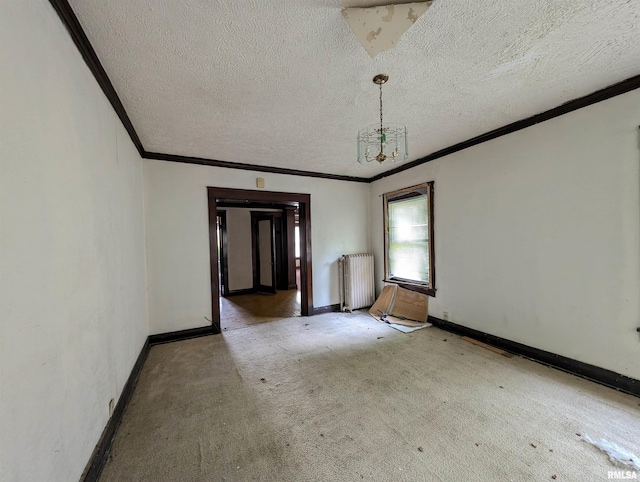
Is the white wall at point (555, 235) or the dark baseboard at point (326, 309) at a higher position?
the white wall at point (555, 235)

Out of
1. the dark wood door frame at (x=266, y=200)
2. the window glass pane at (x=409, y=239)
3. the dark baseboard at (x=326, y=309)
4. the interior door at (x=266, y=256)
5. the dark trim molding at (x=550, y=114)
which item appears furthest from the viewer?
the interior door at (x=266, y=256)

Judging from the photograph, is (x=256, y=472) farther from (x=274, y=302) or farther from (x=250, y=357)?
(x=274, y=302)

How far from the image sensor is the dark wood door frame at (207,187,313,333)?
12.6 feet

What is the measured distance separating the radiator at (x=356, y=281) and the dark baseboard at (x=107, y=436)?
3.15 meters

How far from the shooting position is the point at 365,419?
192 cm

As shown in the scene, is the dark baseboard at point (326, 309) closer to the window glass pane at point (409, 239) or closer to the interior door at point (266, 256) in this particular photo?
the window glass pane at point (409, 239)

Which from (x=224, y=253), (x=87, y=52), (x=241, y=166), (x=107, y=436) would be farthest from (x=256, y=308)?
(x=87, y=52)

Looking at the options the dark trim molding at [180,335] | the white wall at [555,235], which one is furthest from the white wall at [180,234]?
the white wall at [555,235]

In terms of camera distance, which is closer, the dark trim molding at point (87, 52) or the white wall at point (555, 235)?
the dark trim molding at point (87, 52)

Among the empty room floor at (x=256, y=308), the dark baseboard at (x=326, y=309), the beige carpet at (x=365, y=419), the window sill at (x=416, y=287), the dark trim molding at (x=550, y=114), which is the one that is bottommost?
the empty room floor at (x=256, y=308)

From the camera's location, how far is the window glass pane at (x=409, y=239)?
4074 millimetres

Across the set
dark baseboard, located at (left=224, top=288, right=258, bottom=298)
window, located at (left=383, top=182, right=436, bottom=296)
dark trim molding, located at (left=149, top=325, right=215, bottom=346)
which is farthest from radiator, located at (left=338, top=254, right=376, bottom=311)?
dark baseboard, located at (left=224, top=288, right=258, bottom=298)

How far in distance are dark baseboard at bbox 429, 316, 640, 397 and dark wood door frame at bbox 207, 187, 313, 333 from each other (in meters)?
2.33

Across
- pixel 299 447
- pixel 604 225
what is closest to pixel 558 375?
pixel 604 225
